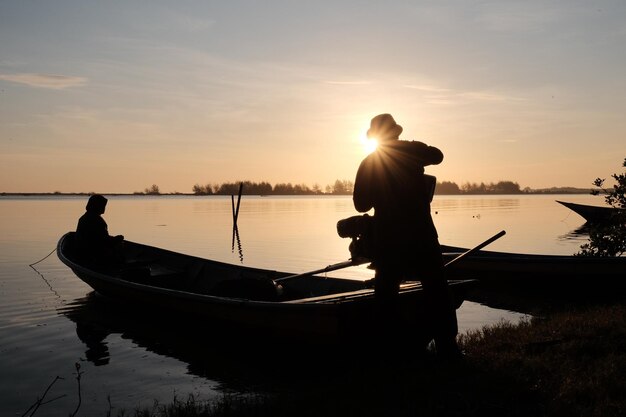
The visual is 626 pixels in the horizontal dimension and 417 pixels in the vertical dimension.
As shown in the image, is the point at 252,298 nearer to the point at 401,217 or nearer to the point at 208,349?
the point at 208,349

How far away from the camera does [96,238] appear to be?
47.0ft

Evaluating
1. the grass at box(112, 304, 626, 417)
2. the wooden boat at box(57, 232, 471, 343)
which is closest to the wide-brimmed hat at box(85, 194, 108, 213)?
the wooden boat at box(57, 232, 471, 343)

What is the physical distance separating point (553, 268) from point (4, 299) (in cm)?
1470

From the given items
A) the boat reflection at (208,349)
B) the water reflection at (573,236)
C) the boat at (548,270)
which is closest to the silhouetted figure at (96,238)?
the boat reflection at (208,349)

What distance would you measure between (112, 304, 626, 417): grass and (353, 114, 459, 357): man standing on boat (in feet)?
2.46

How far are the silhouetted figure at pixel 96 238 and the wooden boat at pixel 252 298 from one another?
316 mm

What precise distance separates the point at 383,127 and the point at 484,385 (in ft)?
10.4

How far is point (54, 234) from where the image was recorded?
36125 mm

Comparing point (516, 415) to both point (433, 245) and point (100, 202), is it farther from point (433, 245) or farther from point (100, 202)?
point (100, 202)

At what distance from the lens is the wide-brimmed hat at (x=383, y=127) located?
6629 mm

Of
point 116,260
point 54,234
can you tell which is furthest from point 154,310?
point 54,234

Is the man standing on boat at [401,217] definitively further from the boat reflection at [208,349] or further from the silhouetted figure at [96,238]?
the silhouetted figure at [96,238]

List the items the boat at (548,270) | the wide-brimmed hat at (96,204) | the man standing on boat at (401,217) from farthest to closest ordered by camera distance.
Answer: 1. the wide-brimmed hat at (96,204)
2. the boat at (548,270)
3. the man standing on boat at (401,217)

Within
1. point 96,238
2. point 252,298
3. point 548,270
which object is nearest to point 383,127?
point 252,298
